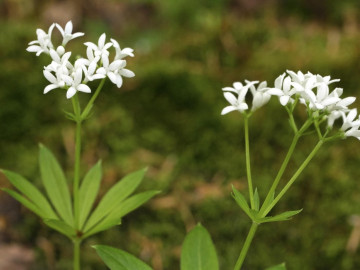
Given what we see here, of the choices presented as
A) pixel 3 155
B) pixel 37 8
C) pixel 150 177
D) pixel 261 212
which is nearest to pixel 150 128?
pixel 150 177

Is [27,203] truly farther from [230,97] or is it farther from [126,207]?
[230,97]

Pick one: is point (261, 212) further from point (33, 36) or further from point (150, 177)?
point (33, 36)

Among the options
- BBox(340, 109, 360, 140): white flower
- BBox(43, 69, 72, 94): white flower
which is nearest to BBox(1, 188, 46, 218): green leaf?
BBox(43, 69, 72, 94): white flower

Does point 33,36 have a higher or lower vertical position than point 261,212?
higher

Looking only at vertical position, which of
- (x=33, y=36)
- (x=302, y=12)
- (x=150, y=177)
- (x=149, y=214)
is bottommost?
(x=149, y=214)

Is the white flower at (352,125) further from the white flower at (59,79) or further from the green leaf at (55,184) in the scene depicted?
the green leaf at (55,184)

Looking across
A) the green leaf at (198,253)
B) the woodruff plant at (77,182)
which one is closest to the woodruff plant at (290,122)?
the green leaf at (198,253)

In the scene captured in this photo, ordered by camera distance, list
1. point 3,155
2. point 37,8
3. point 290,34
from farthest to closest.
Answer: point 37,8
point 290,34
point 3,155

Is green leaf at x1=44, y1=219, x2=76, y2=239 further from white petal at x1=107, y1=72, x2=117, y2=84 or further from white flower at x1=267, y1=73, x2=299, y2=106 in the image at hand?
white flower at x1=267, y1=73, x2=299, y2=106
